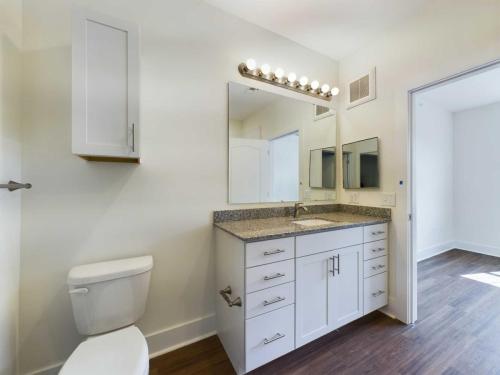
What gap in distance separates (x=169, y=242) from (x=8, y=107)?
3.72 feet

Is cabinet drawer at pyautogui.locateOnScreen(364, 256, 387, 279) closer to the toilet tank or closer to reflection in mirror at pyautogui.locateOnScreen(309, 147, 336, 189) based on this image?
reflection in mirror at pyautogui.locateOnScreen(309, 147, 336, 189)

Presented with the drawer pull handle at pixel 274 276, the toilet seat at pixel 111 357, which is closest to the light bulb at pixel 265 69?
the drawer pull handle at pixel 274 276

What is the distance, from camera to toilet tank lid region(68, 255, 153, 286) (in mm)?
1122

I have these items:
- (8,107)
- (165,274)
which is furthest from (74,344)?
(8,107)

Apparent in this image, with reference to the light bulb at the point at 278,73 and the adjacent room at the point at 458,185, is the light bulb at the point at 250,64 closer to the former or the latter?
the light bulb at the point at 278,73

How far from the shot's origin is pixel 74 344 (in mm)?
1310

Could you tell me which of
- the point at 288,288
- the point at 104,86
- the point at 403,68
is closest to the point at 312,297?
the point at 288,288

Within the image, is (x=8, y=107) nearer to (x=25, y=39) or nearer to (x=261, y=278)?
(x=25, y=39)

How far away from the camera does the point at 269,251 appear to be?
131 cm

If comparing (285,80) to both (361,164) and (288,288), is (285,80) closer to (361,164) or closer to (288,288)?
(361,164)

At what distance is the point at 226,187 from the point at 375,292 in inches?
61.6

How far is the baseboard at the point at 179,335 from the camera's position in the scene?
150 cm

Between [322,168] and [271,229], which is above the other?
[322,168]

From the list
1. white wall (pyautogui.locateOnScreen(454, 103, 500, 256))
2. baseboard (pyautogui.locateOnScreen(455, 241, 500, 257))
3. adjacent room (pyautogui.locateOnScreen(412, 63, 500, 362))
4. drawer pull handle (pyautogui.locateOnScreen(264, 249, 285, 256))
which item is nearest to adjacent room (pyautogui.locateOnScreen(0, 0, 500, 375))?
drawer pull handle (pyautogui.locateOnScreen(264, 249, 285, 256))
